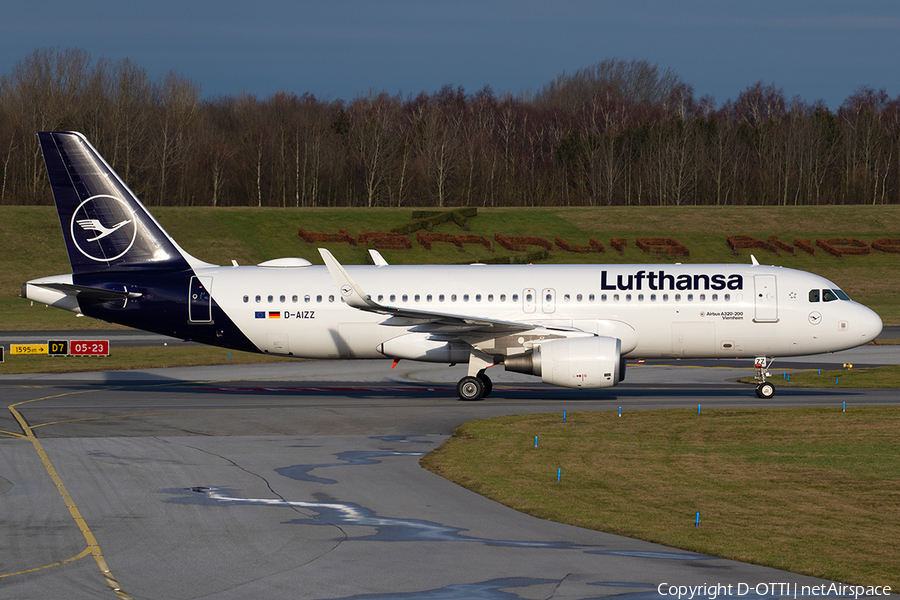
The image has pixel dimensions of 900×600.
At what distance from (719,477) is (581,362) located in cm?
1059

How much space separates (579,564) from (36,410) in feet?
71.6

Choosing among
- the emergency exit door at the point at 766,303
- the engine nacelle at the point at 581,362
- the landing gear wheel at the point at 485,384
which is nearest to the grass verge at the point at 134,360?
the landing gear wheel at the point at 485,384

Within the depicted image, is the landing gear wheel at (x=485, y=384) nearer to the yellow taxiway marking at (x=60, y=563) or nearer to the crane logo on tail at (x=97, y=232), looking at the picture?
the crane logo on tail at (x=97, y=232)

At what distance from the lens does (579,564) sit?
Answer: 1209cm

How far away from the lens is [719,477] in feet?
59.0

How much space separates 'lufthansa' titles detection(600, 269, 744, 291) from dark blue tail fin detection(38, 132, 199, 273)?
1518 cm

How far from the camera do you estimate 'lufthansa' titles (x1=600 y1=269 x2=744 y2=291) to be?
31016mm

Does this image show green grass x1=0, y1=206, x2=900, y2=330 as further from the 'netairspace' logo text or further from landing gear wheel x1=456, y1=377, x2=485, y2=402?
the 'netairspace' logo text

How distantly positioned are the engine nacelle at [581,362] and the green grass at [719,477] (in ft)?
6.05

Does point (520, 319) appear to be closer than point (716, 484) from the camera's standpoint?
No

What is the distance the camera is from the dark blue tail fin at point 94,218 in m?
32.3

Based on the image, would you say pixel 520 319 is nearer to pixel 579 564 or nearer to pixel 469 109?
pixel 579 564

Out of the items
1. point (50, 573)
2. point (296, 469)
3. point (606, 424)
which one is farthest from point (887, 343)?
point (50, 573)

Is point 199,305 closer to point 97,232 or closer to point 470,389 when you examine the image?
point 97,232
